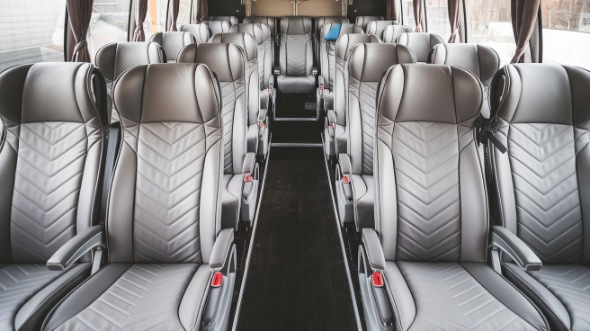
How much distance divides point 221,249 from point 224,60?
173cm

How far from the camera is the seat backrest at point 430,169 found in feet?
6.18

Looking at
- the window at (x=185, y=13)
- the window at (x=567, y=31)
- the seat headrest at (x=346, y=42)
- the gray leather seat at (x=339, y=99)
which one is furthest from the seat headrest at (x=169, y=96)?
the window at (x=185, y=13)

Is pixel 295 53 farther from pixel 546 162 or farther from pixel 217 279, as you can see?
pixel 217 279

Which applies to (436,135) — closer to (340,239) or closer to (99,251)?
(340,239)

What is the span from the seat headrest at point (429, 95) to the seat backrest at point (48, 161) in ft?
4.56

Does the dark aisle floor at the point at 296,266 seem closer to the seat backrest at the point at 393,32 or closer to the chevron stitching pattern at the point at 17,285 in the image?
the chevron stitching pattern at the point at 17,285

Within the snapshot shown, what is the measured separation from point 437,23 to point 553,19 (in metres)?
3.44

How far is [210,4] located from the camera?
367 inches

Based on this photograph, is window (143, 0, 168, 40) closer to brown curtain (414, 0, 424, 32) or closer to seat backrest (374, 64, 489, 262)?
brown curtain (414, 0, 424, 32)

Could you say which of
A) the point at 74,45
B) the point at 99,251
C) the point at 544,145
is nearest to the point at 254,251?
the point at 99,251

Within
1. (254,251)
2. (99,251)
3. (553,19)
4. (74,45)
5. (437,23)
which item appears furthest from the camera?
(437,23)

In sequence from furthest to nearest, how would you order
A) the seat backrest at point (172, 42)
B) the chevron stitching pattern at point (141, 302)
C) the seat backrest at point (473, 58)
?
the seat backrest at point (172, 42), the seat backrest at point (473, 58), the chevron stitching pattern at point (141, 302)

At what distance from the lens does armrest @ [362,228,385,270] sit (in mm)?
1567

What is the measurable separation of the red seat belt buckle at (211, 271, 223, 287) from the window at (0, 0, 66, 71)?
240 cm
